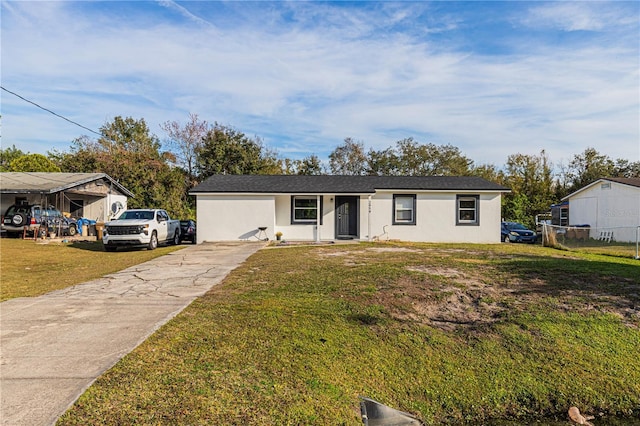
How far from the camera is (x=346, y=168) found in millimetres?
42469

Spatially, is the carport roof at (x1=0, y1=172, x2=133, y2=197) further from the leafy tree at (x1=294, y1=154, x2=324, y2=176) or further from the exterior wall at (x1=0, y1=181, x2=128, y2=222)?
the leafy tree at (x1=294, y1=154, x2=324, y2=176)

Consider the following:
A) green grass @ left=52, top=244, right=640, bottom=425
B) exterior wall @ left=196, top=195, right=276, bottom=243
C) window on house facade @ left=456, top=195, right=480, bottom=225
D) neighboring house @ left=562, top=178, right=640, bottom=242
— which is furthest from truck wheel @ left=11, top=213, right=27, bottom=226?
neighboring house @ left=562, top=178, right=640, bottom=242

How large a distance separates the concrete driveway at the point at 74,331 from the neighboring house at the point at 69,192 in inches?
634

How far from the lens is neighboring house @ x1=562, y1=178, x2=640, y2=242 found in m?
20.8

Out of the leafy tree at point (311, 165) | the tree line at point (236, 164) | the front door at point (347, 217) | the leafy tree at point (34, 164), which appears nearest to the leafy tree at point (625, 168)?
the tree line at point (236, 164)

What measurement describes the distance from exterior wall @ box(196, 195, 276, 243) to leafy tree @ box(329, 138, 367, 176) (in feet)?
79.6

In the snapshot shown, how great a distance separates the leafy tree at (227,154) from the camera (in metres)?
34.6

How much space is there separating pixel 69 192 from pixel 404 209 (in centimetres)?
2044

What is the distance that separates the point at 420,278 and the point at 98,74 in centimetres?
1803

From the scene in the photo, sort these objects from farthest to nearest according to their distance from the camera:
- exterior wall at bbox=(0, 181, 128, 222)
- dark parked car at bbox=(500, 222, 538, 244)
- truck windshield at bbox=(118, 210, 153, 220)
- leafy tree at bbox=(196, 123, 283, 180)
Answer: leafy tree at bbox=(196, 123, 283, 180), exterior wall at bbox=(0, 181, 128, 222), dark parked car at bbox=(500, 222, 538, 244), truck windshield at bbox=(118, 210, 153, 220)

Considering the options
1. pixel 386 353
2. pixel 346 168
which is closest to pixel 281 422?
pixel 386 353

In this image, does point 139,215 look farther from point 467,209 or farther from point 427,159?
point 427,159

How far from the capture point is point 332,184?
65.8 ft

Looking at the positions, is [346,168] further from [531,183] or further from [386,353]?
[386,353]
